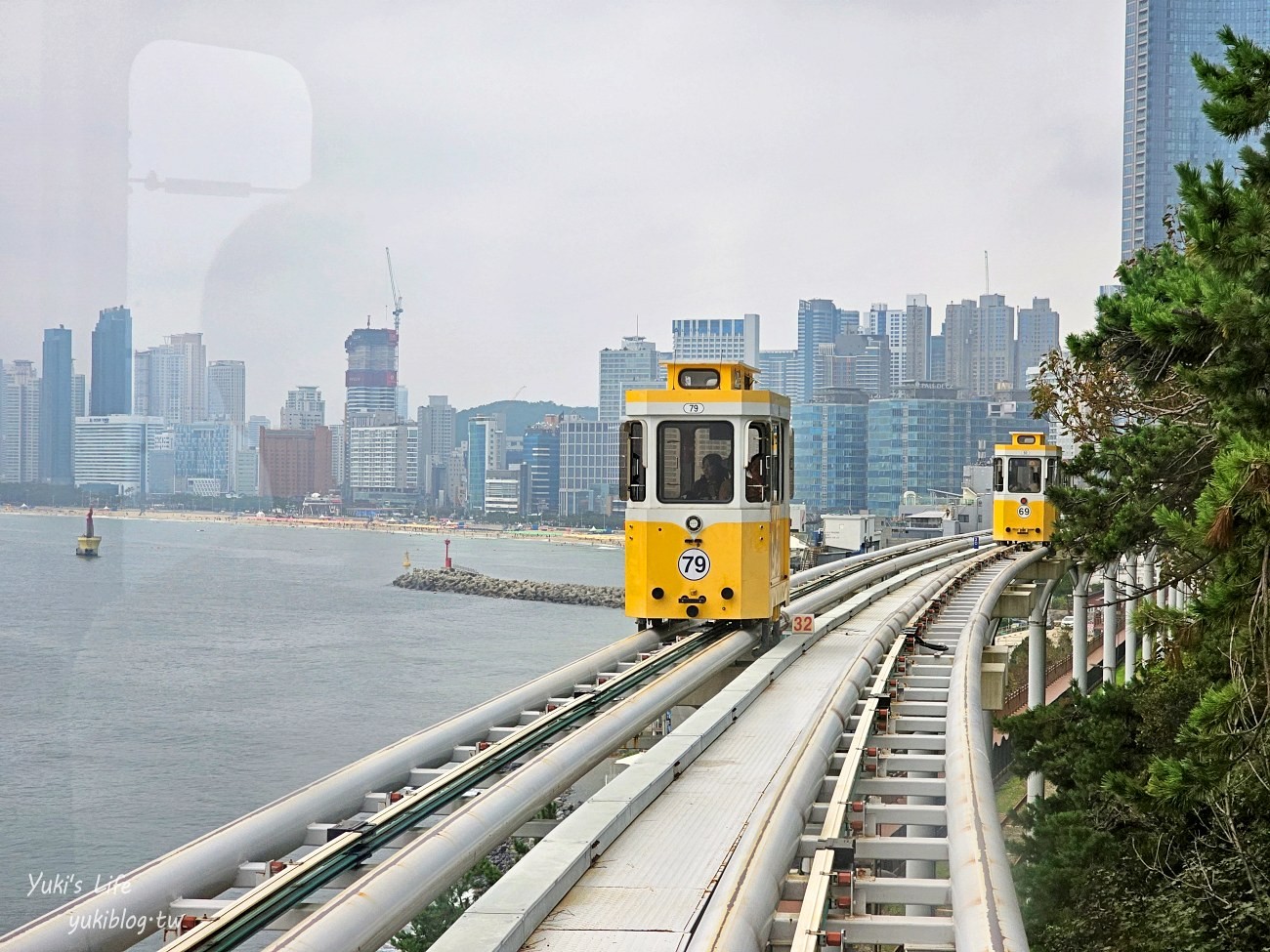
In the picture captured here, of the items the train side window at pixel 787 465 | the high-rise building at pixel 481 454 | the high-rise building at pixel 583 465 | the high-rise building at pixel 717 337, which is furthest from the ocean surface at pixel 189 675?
the high-rise building at pixel 717 337

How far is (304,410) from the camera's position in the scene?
5603 centimetres

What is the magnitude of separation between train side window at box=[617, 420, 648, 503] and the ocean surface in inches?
268

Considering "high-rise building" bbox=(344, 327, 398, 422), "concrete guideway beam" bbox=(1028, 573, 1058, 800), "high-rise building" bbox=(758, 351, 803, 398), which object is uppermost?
"high-rise building" bbox=(758, 351, 803, 398)

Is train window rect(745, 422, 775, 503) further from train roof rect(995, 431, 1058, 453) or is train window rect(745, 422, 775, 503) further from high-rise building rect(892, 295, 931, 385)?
high-rise building rect(892, 295, 931, 385)

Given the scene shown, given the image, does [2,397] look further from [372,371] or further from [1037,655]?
[372,371]

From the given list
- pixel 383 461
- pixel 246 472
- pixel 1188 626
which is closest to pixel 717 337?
pixel 383 461

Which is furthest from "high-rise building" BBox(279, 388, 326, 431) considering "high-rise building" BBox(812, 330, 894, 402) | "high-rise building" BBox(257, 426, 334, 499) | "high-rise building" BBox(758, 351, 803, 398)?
"high-rise building" BBox(812, 330, 894, 402)

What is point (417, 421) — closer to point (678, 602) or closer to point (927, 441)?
point (927, 441)

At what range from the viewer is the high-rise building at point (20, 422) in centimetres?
1934

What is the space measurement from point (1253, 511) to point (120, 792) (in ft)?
79.6

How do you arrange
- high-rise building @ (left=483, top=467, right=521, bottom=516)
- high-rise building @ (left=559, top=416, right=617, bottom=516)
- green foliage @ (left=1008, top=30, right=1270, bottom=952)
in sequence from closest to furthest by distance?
green foliage @ (left=1008, top=30, right=1270, bottom=952)
high-rise building @ (left=559, top=416, right=617, bottom=516)
high-rise building @ (left=483, top=467, right=521, bottom=516)

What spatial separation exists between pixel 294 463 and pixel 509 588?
12470 mm

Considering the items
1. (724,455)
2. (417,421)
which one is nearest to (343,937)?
(724,455)

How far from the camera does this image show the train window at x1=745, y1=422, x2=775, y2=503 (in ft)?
36.8
